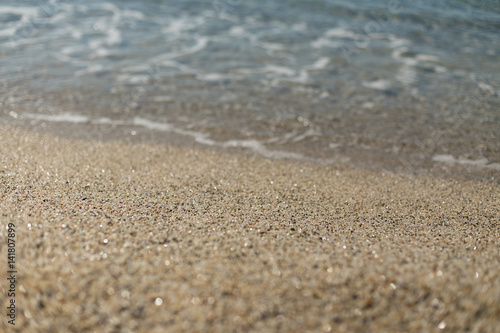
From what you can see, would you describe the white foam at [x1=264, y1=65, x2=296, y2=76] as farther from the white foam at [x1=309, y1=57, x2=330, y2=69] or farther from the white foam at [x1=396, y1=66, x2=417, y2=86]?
the white foam at [x1=396, y1=66, x2=417, y2=86]

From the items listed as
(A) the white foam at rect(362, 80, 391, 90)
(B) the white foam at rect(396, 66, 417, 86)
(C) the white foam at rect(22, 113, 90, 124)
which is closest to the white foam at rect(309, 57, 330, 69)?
(A) the white foam at rect(362, 80, 391, 90)

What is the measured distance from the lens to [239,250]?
2.46m

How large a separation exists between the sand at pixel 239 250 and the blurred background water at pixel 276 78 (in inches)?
50.6

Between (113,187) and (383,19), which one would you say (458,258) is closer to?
(113,187)

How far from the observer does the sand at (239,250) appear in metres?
1.85

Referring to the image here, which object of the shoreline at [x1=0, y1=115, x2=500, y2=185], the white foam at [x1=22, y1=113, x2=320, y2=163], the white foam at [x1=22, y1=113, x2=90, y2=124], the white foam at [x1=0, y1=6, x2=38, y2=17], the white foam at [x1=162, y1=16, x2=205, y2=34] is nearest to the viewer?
the shoreline at [x1=0, y1=115, x2=500, y2=185]

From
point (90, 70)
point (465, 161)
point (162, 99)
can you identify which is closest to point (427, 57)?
point (465, 161)

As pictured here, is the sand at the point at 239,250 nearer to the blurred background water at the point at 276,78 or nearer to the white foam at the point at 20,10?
the blurred background water at the point at 276,78

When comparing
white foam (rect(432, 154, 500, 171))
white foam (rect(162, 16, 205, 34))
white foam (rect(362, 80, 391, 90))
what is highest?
white foam (rect(162, 16, 205, 34))

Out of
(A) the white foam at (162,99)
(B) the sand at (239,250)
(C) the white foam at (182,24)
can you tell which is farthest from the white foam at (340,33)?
(B) the sand at (239,250)

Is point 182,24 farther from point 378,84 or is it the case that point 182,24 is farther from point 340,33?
point 378,84

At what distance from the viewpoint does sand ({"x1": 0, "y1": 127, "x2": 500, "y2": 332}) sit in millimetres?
1846

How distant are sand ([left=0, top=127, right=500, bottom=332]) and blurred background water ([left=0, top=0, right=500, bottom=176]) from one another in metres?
1.29

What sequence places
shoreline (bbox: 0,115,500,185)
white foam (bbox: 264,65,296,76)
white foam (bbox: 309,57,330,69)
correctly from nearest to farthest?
shoreline (bbox: 0,115,500,185)
white foam (bbox: 264,65,296,76)
white foam (bbox: 309,57,330,69)
